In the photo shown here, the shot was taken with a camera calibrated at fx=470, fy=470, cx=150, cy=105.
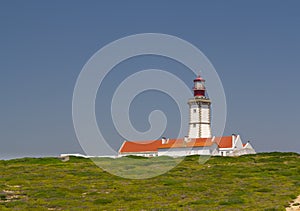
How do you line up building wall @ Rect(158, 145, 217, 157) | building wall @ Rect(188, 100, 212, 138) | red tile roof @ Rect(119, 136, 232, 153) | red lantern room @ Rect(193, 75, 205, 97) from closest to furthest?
building wall @ Rect(158, 145, 217, 157), red tile roof @ Rect(119, 136, 232, 153), building wall @ Rect(188, 100, 212, 138), red lantern room @ Rect(193, 75, 205, 97)

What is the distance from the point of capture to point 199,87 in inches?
5246

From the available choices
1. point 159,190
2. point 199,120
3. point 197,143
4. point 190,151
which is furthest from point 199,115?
point 159,190

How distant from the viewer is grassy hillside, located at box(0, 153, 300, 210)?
96.3 feet

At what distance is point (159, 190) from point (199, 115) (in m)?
92.2

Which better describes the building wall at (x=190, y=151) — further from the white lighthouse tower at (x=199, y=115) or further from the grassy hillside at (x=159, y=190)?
the grassy hillside at (x=159, y=190)

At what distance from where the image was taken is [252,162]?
59.0 m

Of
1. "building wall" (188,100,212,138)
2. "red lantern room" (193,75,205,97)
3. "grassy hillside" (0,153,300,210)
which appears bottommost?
"grassy hillside" (0,153,300,210)

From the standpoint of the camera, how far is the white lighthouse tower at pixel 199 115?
410 feet

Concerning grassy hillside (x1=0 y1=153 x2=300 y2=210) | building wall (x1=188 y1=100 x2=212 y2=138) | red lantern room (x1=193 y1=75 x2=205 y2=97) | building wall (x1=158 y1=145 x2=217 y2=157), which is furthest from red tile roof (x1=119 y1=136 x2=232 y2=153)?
grassy hillside (x1=0 y1=153 x2=300 y2=210)

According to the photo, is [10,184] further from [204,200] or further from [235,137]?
[235,137]

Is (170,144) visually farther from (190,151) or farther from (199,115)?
(199,115)

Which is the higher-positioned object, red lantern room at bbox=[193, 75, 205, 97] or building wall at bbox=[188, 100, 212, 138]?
red lantern room at bbox=[193, 75, 205, 97]

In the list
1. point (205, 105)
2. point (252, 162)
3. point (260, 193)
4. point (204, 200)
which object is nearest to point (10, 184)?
point (204, 200)

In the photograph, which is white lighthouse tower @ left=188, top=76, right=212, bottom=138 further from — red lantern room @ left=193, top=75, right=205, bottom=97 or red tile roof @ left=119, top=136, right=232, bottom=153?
red tile roof @ left=119, top=136, right=232, bottom=153
